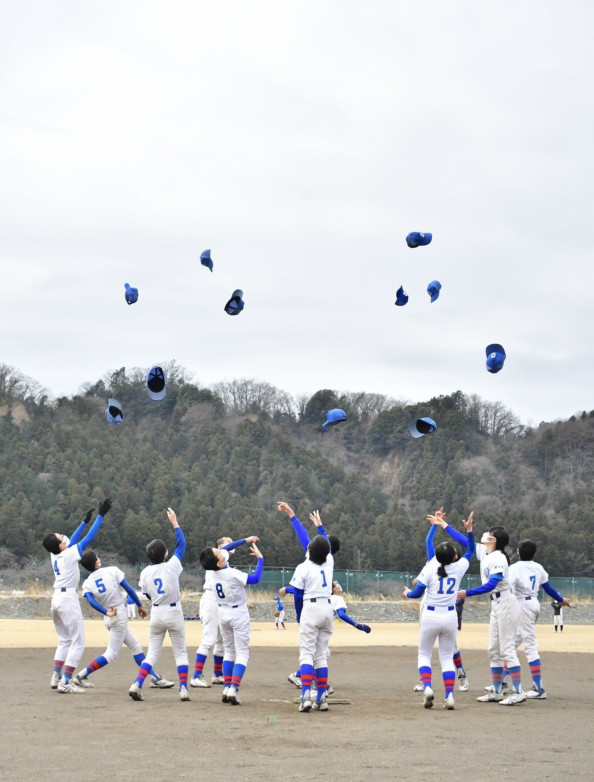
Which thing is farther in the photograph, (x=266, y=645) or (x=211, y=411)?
(x=211, y=411)

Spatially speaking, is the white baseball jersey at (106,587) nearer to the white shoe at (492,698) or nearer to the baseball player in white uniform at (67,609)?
the baseball player in white uniform at (67,609)

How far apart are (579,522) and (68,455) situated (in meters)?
38.6

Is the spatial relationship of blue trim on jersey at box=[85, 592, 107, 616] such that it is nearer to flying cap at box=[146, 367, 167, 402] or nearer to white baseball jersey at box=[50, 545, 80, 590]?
white baseball jersey at box=[50, 545, 80, 590]

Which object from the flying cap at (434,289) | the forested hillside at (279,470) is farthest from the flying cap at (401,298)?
the forested hillside at (279,470)

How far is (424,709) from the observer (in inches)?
509

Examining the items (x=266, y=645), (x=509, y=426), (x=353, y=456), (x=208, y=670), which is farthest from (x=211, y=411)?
(x=208, y=670)

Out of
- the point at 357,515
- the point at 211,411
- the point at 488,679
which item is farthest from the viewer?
the point at 211,411

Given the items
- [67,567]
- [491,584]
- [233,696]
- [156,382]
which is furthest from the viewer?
[156,382]

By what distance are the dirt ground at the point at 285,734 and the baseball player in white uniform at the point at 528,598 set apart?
387mm

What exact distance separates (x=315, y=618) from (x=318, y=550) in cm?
76

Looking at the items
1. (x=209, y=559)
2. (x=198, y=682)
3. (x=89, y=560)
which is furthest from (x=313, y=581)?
(x=89, y=560)

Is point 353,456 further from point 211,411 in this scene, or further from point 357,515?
point 357,515

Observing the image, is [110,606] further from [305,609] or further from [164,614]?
[305,609]

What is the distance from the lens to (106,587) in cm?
1491
